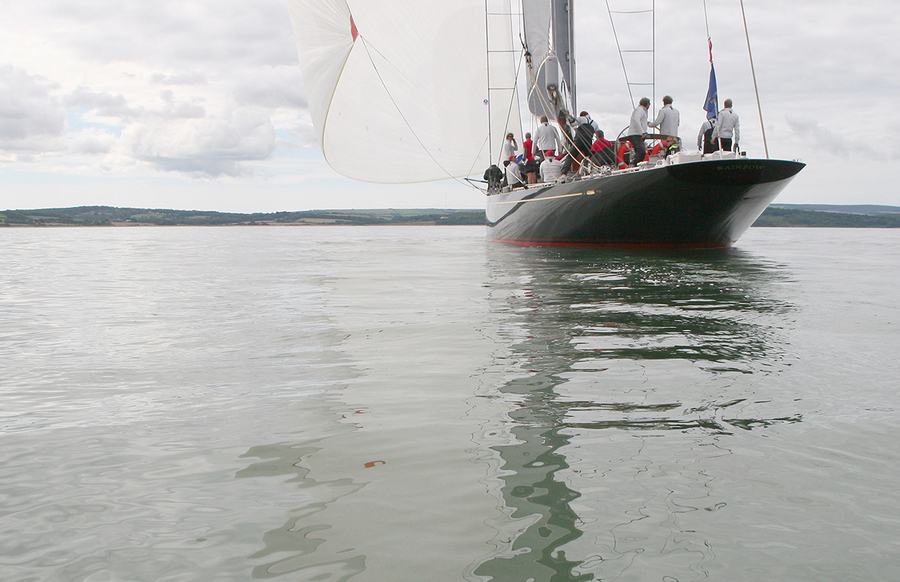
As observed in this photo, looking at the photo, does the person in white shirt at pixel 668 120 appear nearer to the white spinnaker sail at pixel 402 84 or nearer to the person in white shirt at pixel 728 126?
the person in white shirt at pixel 728 126

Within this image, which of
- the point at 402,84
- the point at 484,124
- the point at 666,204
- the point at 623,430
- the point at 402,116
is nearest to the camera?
the point at 623,430

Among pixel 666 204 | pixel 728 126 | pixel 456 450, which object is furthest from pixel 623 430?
pixel 728 126

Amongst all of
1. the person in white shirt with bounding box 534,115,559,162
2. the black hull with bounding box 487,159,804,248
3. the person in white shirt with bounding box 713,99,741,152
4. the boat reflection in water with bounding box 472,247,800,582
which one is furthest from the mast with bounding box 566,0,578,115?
the boat reflection in water with bounding box 472,247,800,582

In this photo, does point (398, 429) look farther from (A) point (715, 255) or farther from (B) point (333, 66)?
(B) point (333, 66)

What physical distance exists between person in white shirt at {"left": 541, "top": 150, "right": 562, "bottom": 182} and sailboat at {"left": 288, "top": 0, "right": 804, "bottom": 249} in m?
0.25

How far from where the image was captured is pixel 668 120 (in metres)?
12.3

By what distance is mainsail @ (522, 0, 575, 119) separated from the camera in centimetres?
1573

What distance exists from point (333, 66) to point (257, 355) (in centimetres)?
1569

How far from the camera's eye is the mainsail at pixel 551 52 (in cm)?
1573

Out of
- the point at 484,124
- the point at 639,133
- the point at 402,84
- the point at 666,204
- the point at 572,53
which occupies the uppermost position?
the point at 402,84

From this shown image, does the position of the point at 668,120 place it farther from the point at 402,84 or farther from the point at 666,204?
the point at 402,84

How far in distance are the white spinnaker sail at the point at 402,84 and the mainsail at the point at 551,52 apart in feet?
6.05

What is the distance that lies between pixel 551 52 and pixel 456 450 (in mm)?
15230

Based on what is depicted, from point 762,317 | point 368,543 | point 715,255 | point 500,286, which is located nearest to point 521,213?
point 715,255
